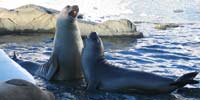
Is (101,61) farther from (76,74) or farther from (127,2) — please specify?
(127,2)

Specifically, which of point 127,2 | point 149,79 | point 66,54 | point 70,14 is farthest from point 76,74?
point 127,2

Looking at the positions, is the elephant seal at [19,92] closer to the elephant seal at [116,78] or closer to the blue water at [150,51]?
the elephant seal at [116,78]

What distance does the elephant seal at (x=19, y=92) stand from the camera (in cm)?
502

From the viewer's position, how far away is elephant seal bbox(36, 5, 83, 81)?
9.46m

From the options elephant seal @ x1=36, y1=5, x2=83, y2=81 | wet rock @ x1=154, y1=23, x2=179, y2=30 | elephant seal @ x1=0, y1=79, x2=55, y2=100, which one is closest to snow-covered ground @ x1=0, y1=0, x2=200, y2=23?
wet rock @ x1=154, y1=23, x2=179, y2=30

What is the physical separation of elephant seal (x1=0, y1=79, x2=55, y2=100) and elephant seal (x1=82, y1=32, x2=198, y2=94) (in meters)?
2.99

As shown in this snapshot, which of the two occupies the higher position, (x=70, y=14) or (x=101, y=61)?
(x=70, y=14)

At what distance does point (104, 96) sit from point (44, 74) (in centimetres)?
170

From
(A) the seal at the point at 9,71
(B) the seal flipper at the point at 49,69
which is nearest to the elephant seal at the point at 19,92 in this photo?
(A) the seal at the point at 9,71

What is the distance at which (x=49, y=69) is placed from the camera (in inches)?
371

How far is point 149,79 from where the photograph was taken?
8.21 meters

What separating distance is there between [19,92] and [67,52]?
439cm

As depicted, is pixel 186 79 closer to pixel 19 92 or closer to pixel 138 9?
pixel 19 92

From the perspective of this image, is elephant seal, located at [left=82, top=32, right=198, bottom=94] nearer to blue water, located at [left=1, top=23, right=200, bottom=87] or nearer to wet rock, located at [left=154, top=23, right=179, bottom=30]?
blue water, located at [left=1, top=23, right=200, bottom=87]
